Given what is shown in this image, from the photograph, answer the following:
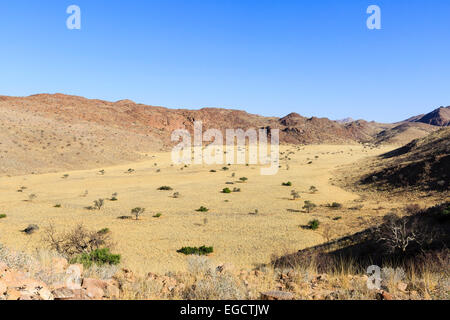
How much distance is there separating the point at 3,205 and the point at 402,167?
37.6m

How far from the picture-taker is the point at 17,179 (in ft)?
120

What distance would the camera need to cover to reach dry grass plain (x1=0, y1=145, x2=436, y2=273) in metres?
13.4

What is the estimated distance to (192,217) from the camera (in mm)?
19375

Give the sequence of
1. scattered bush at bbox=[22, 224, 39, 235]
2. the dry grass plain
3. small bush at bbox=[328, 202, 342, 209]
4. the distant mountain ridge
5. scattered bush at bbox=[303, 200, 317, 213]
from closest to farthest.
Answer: the dry grass plain → scattered bush at bbox=[22, 224, 39, 235] → scattered bush at bbox=[303, 200, 317, 213] → small bush at bbox=[328, 202, 342, 209] → the distant mountain ridge

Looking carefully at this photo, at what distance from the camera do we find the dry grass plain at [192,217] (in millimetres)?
13383

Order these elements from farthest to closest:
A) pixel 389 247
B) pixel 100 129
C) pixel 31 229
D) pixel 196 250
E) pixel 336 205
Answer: pixel 100 129 → pixel 336 205 → pixel 31 229 → pixel 196 250 → pixel 389 247

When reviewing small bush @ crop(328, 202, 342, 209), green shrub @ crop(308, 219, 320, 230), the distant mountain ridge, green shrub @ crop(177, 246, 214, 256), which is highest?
the distant mountain ridge

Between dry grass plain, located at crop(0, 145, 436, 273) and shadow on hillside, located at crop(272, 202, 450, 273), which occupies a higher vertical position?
shadow on hillside, located at crop(272, 202, 450, 273)

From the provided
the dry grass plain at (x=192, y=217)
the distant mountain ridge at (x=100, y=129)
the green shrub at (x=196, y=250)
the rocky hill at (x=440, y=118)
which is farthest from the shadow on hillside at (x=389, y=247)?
the rocky hill at (x=440, y=118)

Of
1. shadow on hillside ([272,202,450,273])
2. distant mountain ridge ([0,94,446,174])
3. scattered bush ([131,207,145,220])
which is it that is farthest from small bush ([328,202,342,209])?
distant mountain ridge ([0,94,446,174])

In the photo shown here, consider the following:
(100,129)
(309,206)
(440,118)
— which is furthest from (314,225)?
(440,118)

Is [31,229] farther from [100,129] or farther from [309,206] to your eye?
[100,129]

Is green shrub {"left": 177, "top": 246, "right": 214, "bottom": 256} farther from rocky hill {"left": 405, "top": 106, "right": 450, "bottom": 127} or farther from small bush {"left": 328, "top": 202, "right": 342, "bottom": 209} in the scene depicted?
rocky hill {"left": 405, "top": 106, "right": 450, "bottom": 127}
